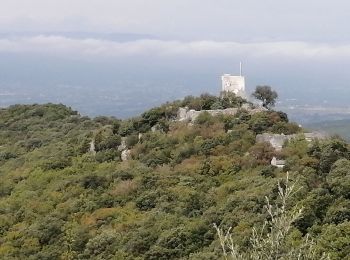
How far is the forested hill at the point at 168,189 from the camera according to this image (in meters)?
15.8

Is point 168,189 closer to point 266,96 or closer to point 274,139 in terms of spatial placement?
point 274,139

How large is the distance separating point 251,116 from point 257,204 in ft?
27.1

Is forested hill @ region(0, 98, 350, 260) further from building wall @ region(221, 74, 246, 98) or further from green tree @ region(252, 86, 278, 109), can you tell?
building wall @ region(221, 74, 246, 98)

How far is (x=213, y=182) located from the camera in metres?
19.8

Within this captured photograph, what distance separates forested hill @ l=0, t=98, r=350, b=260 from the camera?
1582 cm

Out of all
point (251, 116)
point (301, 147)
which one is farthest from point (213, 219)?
point (251, 116)

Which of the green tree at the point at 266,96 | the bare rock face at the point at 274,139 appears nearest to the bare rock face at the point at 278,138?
the bare rock face at the point at 274,139

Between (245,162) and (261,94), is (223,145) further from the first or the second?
(261,94)

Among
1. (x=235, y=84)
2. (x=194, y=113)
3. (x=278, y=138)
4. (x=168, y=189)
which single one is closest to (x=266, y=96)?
(x=235, y=84)

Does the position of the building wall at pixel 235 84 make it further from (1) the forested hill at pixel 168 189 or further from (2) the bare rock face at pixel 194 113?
(2) the bare rock face at pixel 194 113

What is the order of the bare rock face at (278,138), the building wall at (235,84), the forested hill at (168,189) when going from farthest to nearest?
the building wall at (235,84) < the bare rock face at (278,138) < the forested hill at (168,189)

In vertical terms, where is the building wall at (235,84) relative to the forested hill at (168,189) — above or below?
above

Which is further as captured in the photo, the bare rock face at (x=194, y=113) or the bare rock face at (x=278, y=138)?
the bare rock face at (x=194, y=113)

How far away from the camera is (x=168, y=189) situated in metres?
19.6
